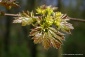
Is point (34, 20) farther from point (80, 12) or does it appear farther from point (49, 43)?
point (80, 12)

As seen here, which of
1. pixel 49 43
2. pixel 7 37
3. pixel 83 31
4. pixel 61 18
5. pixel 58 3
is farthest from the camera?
pixel 83 31

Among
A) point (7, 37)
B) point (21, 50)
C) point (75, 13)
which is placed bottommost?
point (21, 50)

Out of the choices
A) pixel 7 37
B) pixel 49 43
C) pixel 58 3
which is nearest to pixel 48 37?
pixel 49 43

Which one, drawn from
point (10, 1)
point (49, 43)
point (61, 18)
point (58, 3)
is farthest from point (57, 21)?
point (58, 3)

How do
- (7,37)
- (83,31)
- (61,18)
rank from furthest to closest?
1. (83,31)
2. (7,37)
3. (61,18)

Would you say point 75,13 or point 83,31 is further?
point 83,31

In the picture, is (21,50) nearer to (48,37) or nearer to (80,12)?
(80,12)

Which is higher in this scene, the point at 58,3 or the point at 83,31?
the point at 58,3

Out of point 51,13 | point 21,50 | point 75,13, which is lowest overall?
point 21,50

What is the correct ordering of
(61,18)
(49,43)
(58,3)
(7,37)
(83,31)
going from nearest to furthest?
1. (49,43)
2. (61,18)
3. (58,3)
4. (7,37)
5. (83,31)
